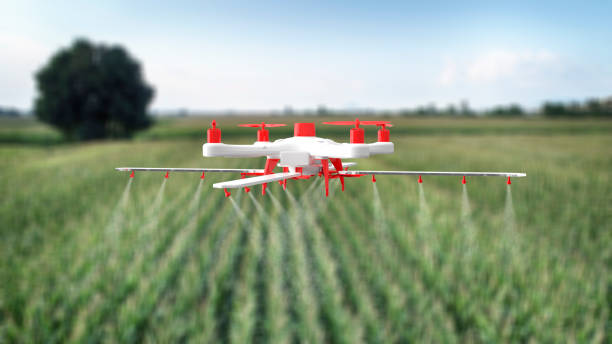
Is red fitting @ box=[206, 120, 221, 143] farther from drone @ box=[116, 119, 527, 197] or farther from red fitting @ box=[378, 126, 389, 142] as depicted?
red fitting @ box=[378, 126, 389, 142]

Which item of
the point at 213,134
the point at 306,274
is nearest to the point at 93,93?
the point at 306,274

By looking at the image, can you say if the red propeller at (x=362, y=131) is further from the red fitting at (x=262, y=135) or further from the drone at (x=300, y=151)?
the red fitting at (x=262, y=135)

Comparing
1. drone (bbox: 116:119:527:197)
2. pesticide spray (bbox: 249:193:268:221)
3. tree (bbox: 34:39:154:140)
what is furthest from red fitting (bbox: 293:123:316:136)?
tree (bbox: 34:39:154:140)

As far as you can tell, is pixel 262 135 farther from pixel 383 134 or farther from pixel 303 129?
pixel 383 134

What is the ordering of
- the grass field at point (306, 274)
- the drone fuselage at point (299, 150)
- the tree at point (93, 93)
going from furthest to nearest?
the tree at point (93, 93), the grass field at point (306, 274), the drone fuselage at point (299, 150)

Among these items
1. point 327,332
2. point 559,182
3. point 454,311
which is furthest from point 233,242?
point 559,182

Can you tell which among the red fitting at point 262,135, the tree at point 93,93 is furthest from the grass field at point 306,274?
the tree at point 93,93
